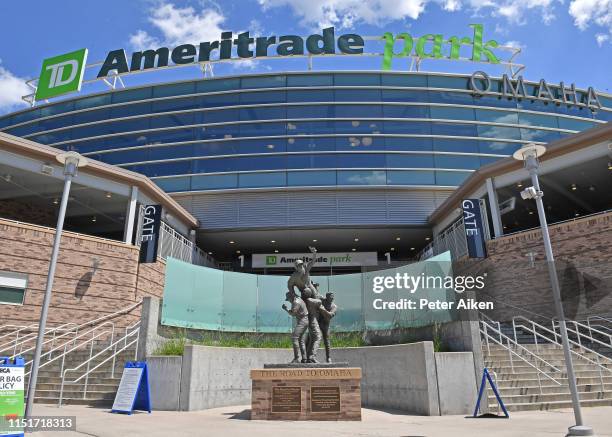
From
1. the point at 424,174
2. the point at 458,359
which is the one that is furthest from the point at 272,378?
the point at 424,174

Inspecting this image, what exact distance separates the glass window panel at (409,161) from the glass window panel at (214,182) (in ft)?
35.1

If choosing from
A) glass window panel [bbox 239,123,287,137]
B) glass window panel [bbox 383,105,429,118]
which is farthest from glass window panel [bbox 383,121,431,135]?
glass window panel [bbox 239,123,287,137]

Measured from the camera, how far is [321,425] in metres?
8.81

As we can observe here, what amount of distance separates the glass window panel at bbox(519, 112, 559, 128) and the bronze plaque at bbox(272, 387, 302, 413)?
30.9 meters

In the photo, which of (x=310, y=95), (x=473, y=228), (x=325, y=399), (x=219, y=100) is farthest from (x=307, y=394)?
(x=219, y=100)

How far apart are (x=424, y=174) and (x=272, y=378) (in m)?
23.3

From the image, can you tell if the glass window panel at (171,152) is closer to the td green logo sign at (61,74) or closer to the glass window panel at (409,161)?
the td green logo sign at (61,74)

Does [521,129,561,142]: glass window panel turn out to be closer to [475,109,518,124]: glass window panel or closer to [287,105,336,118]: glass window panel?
[475,109,518,124]: glass window panel

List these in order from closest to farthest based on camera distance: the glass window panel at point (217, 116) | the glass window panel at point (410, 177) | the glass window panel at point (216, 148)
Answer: the glass window panel at point (410, 177)
the glass window panel at point (216, 148)
the glass window panel at point (217, 116)

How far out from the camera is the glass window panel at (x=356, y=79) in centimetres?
3344

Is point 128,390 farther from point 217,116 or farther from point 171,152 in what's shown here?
point 217,116

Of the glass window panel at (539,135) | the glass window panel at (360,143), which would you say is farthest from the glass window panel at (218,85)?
the glass window panel at (539,135)

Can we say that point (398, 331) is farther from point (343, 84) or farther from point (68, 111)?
point (68, 111)

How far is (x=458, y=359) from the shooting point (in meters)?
11.1
